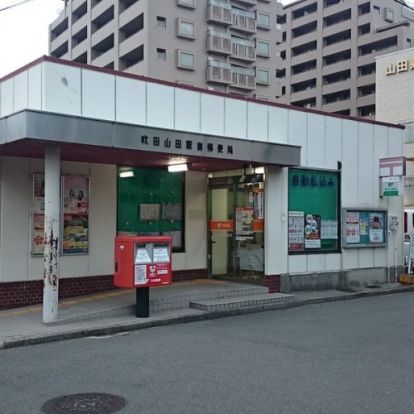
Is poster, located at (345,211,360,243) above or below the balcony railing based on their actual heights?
below

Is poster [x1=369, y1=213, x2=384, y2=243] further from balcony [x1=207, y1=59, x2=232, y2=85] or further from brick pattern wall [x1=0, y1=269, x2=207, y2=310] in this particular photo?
balcony [x1=207, y1=59, x2=232, y2=85]

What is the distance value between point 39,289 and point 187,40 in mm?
44315

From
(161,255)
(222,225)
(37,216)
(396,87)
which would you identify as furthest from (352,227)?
(396,87)

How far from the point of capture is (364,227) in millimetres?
15336

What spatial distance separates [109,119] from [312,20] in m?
69.4

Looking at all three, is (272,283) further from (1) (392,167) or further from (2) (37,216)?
(2) (37,216)

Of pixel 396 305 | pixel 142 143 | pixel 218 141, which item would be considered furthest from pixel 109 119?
pixel 396 305

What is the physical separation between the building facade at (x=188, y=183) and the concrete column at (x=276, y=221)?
0.03 metres

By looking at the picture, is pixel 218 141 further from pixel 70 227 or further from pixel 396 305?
pixel 396 305

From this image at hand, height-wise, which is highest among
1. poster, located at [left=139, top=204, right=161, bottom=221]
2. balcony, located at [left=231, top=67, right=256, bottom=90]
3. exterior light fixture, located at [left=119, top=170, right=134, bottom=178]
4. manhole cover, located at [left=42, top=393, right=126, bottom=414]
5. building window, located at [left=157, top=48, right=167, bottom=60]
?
building window, located at [left=157, top=48, right=167, bottom=60]

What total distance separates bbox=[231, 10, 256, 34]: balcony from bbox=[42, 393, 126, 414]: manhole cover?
5414 cm

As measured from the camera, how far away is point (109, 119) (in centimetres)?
1031

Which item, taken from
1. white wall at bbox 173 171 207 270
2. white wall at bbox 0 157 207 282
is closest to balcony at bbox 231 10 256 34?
white wall at bbox 173 171 207 270

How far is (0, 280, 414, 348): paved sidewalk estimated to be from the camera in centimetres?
887
